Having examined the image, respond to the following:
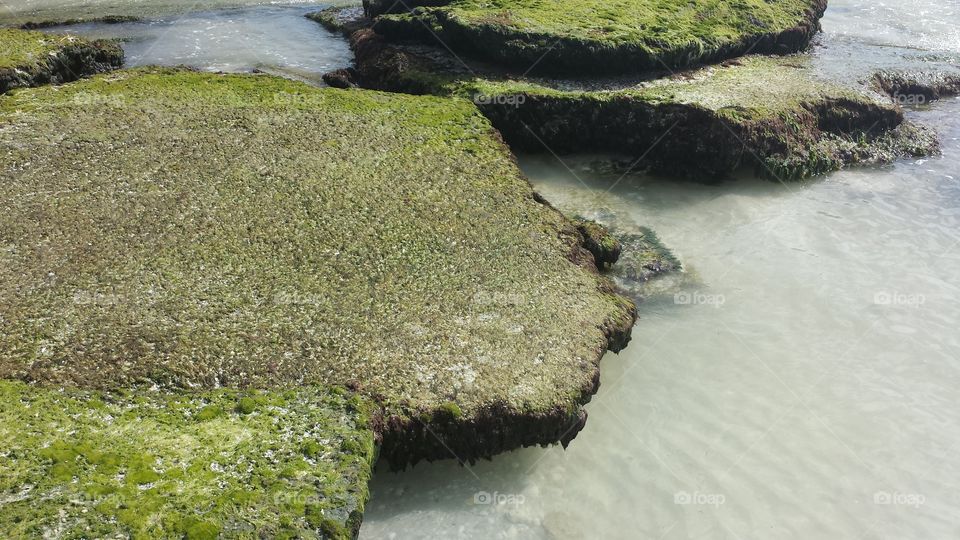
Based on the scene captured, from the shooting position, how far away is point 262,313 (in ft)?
30.6

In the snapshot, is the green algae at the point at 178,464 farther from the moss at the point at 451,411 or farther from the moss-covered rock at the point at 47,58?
the moss-covered rock at the point at 47,58

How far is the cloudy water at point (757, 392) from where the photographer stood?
28.7 feet

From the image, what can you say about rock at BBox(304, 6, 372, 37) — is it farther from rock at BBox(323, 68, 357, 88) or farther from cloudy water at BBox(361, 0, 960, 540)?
cloudy water at BBox(361, 0, 960, 540)

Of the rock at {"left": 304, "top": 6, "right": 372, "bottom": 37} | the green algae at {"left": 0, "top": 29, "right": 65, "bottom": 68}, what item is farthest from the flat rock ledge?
the rock at {"left": 304, "top": 6, "right": 372, "bottom": 37}

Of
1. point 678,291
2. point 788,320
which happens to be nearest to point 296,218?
point 678,291

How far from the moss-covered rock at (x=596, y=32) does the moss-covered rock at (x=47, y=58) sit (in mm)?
6818

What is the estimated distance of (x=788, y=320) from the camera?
11883 mm

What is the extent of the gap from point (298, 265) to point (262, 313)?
111cm

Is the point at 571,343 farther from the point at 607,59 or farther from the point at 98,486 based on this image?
the point at 607,59

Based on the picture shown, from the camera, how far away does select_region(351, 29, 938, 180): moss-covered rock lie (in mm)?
16062

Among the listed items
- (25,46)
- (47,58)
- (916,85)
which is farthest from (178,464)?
(916,85)

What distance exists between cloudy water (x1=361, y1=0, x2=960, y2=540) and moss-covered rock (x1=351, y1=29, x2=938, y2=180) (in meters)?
0.63

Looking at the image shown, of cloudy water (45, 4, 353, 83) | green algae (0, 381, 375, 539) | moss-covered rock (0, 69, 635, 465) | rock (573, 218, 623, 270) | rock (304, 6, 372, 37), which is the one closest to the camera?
green algae (0, 381, 375, 539)

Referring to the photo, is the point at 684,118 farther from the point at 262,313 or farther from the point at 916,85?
the point at 262,313
